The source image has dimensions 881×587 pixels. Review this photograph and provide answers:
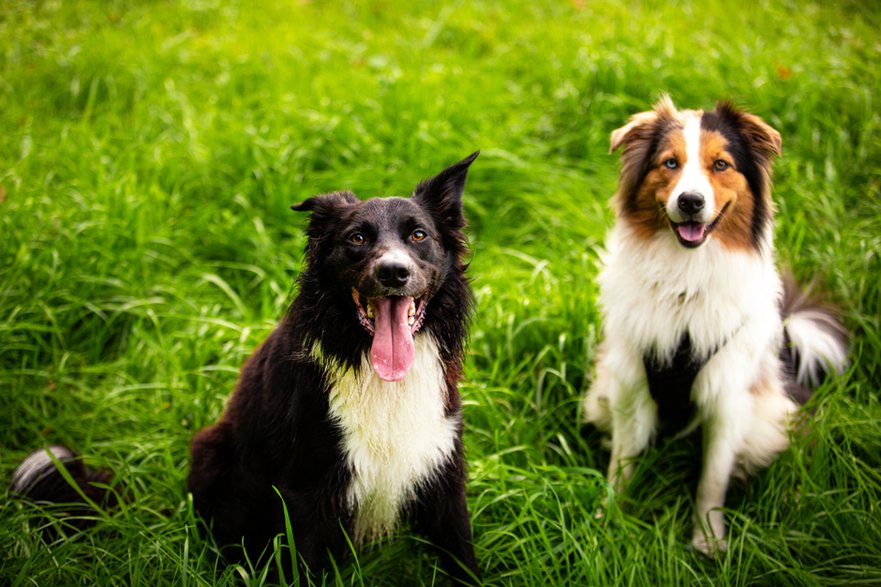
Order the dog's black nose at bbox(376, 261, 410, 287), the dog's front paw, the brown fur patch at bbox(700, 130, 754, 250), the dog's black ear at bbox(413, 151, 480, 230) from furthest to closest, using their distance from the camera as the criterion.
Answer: the dog's front paw, the brown fur patch at bbox(700, 130, 754, 250), the dog's black ear at bbox(413, 151, 480, 230), the dog's black nose at bbox(376, 261, 410, 287)

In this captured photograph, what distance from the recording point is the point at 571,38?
6.13 metres

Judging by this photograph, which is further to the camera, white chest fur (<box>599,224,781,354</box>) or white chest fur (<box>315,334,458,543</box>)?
white chest fur (<box>599,224,781,354</box>)

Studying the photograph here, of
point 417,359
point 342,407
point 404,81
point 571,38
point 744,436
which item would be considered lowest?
point 744,436

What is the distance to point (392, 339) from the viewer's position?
2229 millimetres

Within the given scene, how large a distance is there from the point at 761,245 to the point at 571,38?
388 centimetres

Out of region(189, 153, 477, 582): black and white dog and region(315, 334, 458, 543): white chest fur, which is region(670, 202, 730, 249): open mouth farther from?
region(315, 334, 458, 543): white chest fur

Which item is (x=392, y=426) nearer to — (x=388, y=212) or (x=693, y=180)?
(x=388, y=212)

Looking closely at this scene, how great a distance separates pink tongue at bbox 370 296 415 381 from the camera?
7.20 feet

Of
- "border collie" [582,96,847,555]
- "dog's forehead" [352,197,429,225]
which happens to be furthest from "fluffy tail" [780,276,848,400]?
"dog's forehead" [352,197,429,225]

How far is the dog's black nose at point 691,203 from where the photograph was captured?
2.65 meters

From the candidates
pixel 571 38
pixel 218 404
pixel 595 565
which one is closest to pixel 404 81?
pixel 571 38

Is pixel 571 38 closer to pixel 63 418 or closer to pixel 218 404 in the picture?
pixel 218 404

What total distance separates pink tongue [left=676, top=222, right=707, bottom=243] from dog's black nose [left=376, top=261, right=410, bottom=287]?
129 centimetres

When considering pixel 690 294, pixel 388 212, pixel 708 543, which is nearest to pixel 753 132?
pixel 690 294
